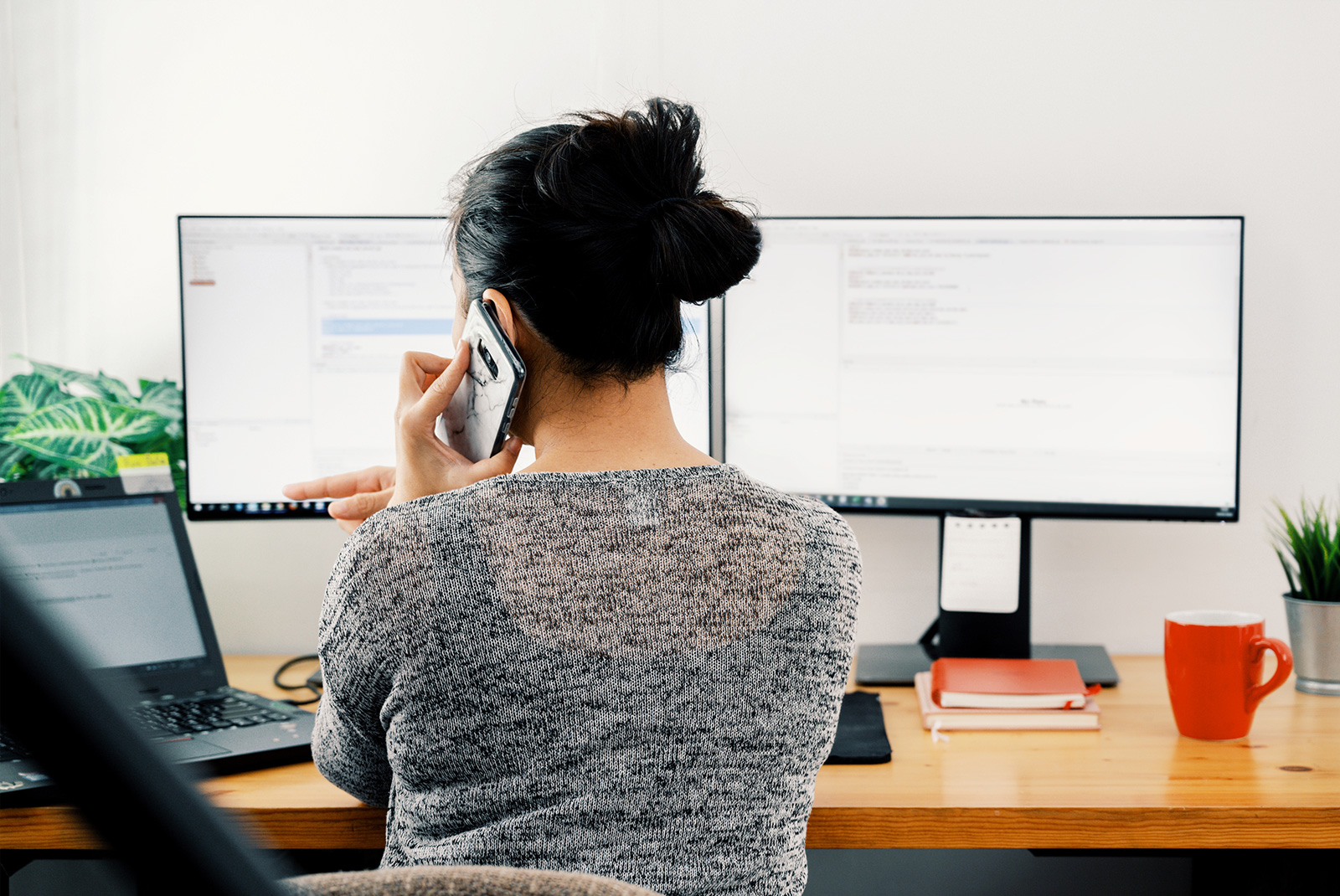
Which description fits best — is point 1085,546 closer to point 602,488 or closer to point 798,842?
point 798,842

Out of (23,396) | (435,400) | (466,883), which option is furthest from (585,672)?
(23,396)

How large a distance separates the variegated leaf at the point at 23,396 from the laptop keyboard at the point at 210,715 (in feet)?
1.59

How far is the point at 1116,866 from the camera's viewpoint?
1.44m

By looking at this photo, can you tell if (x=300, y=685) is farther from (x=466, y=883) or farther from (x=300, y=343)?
(x=466, y=883)

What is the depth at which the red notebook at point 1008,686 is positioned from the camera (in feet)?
3.64

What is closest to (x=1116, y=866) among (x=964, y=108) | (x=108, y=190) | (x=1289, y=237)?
(x=1289, y=237)

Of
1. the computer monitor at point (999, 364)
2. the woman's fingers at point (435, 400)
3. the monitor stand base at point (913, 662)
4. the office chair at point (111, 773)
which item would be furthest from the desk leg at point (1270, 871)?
the office chair at point (111, 773)

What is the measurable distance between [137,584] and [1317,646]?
1420mm

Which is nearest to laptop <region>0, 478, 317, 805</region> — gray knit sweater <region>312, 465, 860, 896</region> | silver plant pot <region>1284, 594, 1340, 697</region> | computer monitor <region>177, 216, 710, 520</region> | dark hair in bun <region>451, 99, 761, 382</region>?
computer monitor <region>177, 216, 710, 520</region>

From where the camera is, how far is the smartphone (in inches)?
31.8

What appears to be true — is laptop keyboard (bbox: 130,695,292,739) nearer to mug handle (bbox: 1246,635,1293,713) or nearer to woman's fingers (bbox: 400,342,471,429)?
woman's fingers (bbox: 400,342,471,429)

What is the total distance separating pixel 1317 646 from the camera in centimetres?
122

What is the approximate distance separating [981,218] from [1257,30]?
1.63 feet

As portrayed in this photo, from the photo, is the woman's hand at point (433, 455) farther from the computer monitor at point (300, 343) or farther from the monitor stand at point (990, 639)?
the monitor stand at point (990, 639)
